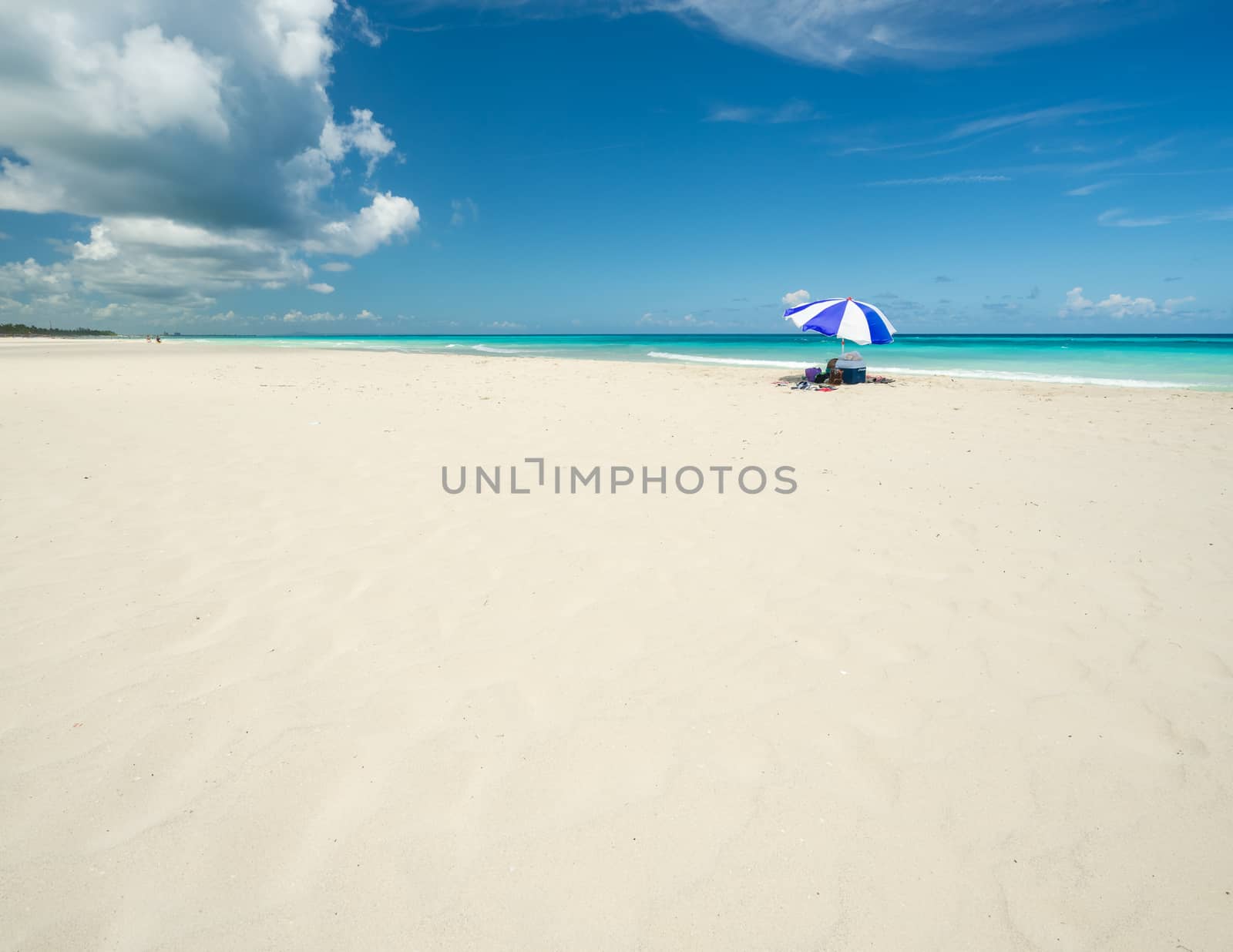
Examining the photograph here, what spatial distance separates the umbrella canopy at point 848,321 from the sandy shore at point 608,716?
8.75 metres

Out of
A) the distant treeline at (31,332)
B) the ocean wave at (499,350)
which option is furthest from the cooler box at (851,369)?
the distant treeline at (31,332)

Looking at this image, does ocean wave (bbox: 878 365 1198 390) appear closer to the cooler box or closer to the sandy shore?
the cooler box

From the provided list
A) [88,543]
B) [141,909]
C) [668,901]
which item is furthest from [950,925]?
[88,543]

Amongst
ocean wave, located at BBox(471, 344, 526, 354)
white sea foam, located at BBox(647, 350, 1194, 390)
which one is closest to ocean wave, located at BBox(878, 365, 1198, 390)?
white sea foam, located at BBox(647, 350, 1194, 390)

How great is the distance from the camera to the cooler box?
50.1 feet

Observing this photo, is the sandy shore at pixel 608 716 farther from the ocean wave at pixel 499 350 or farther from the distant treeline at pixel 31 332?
the distant treeline at pixel 31 332

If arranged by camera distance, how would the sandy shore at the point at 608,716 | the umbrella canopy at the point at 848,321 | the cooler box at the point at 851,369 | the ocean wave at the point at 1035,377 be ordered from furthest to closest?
the ocean wave at the point at 1035,377, the cooler box at the point at 851,369, the umbrella canopy at the point at 848,321, the sandy shore at the point at 608,716

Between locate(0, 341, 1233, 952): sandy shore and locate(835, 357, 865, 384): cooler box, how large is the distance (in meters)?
9.97

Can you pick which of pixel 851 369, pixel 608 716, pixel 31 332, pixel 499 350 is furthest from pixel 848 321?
pixel 31 332

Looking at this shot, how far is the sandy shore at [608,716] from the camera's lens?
5.86 feet

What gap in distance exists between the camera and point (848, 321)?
13.9 meters

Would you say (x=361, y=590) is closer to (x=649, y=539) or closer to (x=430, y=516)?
(x=430, y=516)

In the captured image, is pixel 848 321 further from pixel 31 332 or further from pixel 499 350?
pixel 31 332

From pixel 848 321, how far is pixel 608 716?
13.6 meters
